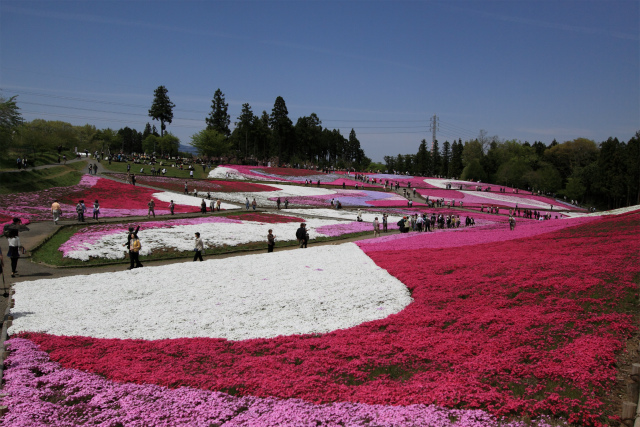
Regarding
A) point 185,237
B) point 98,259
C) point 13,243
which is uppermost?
point 13,243

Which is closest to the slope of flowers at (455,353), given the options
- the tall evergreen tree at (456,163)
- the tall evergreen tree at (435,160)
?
the tall evergreen tree at (456,163)

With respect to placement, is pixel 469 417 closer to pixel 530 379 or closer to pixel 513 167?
pixel 530 379

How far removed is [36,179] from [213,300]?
45.8 metres

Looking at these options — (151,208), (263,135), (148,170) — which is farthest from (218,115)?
(151,208)

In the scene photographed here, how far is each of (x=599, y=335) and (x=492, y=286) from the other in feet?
15.1

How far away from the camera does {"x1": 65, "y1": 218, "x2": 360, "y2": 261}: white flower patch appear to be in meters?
25.2

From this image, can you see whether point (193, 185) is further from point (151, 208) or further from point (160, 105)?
point (160, 105)

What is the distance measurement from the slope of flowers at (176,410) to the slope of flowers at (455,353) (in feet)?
1.02

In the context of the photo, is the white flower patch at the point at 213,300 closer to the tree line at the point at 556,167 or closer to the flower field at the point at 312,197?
the flower field at the point at 312,197

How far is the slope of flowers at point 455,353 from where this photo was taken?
8.73m

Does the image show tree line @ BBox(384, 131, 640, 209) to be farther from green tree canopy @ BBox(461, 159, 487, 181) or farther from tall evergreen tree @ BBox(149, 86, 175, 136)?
tall evergreen tree @ BBox(149, 86, 175, 136)

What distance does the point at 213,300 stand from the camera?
53.1 ft

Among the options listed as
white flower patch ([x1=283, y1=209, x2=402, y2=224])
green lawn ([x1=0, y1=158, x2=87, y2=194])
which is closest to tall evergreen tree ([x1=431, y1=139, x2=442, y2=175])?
white flower patch ([x1=283, y1=209, x2=402, y2=224])

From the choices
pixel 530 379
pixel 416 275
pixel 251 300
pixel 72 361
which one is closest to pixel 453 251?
pixel 416 275
